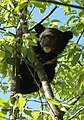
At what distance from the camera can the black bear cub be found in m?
5.43

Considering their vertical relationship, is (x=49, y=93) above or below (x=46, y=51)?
below

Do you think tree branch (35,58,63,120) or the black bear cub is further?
the black bear cub

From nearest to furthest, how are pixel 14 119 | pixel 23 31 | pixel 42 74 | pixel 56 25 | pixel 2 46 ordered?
1. pixel 14 119
2. pixel 42 74
3. pixel 2 46
4. pixel 23 31
5. pixel 56 25

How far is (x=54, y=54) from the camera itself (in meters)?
6.00

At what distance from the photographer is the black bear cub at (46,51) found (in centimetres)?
543

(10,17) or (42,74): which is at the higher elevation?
(10,17)

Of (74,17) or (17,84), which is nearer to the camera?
(17,84)

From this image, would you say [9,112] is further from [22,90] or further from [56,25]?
[56,25]

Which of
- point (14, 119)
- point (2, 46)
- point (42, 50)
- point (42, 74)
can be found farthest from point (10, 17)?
point (14, 119)

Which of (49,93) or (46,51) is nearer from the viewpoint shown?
(49,93)

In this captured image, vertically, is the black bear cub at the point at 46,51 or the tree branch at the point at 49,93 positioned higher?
the black bear cub at the point at 46,51

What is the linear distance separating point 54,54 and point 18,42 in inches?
94.6

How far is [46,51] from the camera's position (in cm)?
548

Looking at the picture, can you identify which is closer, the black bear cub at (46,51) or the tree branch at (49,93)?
the tree branch at (49,93)
